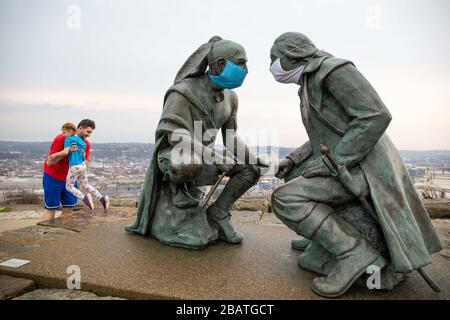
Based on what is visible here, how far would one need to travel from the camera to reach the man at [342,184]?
2061 mm

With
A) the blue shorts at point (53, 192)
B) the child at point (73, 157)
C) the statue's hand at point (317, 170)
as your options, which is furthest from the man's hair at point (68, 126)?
the statue's hand at point (317, 170)

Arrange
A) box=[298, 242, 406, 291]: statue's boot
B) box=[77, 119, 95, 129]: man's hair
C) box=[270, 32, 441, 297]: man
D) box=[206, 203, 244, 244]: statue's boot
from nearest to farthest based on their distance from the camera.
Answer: box=[270, 32, 441, 297]: man < box=[298, 242, 406, 291]: statue's boot < box=[206, 203, 244, 244]: statue's boot < box=[77, 119, 95, 129]: man's hair

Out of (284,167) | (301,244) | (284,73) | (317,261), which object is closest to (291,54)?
(284,73)

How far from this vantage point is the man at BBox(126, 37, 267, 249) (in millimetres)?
2848

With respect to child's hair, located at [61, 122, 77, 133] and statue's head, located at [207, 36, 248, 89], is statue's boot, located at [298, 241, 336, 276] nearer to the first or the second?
statue's head, located at [207, 36, 248, 89]

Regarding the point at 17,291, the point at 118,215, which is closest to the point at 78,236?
the point at 17,291

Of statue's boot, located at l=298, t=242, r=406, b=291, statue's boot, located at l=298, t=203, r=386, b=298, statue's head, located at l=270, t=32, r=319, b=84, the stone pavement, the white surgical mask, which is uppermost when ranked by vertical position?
statue's head, located at l=270, t=32, r=319, b=84

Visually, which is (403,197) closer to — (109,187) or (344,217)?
(344,217)

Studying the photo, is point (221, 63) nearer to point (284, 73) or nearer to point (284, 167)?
point (284, 73)

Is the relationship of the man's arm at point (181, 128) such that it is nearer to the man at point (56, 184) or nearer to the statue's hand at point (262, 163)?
the statue's hand at point (262, 163)

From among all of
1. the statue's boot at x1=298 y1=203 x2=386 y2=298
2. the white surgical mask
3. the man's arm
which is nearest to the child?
the man's arm

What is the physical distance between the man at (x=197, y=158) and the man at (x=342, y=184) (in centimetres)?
70

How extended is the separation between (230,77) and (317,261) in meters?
1.62

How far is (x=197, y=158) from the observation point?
2789 millimetres
